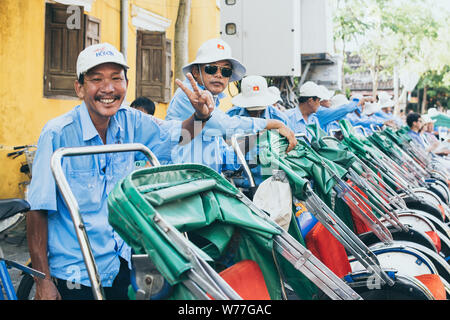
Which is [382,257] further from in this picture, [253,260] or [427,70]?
[427,70]

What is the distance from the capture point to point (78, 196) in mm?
2252

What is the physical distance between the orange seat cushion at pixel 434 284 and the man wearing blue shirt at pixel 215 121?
1248mm

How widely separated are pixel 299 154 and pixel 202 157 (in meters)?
0.71

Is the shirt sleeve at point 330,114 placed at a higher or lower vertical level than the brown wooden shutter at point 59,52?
lower

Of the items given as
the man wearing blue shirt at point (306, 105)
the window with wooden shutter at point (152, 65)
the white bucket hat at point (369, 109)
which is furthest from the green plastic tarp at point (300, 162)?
the white bucket hat at point (369, 109)

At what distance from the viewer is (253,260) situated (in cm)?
225

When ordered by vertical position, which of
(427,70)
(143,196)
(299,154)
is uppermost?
(427,70)

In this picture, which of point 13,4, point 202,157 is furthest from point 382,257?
point 13,4

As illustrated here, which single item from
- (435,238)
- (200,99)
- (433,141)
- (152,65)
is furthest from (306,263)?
(433,141)

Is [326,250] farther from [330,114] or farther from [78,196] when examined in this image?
[330,114]

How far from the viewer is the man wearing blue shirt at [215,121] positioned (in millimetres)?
3521

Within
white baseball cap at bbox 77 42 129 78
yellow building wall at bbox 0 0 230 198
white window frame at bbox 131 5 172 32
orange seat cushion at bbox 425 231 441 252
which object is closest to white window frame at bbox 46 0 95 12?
yellow building wall at bbox 0 0 230 198

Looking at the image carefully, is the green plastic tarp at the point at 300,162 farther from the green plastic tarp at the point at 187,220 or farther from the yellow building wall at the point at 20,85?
the yellow building wall at the point at 20,85
